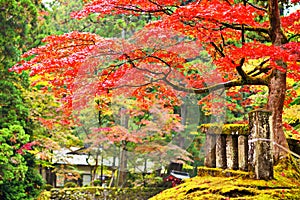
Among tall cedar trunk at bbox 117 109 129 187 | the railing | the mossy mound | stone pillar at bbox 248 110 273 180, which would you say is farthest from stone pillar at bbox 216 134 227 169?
tall cedar trunk at bbox 117 109 129 187

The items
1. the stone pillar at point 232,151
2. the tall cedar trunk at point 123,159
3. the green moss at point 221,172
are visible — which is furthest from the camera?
the tall cedar trunk at point 123,159

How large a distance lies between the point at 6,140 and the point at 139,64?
4192 millimetres

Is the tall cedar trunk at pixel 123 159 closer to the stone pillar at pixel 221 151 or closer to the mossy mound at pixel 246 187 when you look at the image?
the stone pillar at pixel 221 151

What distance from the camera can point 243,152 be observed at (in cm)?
382

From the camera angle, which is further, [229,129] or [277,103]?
[277,103]

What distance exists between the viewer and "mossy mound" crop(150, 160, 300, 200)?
3336 mm

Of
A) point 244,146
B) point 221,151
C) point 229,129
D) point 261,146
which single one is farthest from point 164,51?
point 261,146

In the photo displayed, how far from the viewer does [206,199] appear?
3465 millimetres

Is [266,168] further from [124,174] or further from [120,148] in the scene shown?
[124,174]

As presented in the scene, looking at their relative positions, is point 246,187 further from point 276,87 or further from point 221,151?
point 276,87

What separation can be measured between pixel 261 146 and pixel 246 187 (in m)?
0.43

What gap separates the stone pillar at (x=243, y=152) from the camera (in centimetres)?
379

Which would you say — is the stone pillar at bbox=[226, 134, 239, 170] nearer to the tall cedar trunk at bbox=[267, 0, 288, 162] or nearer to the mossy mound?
the mossy mound

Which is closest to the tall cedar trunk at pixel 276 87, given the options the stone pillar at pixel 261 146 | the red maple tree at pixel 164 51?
the red maple tree at pixel 164 51
